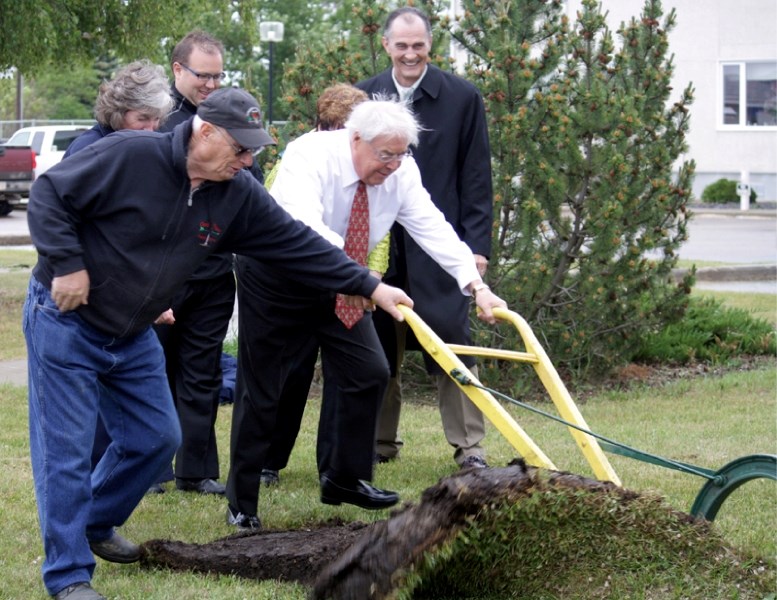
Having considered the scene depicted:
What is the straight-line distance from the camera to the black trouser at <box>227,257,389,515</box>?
5332 millimetres

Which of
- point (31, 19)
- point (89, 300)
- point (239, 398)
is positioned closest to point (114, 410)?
point (89, 300)

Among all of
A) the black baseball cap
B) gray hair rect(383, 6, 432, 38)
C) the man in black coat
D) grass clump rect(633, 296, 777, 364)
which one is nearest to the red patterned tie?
the man in black coat

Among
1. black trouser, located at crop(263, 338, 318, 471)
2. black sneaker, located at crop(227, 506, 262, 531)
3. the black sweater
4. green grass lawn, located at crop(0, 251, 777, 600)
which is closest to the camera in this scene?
the black sweater

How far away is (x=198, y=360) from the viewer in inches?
246

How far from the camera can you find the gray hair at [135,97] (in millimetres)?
5375

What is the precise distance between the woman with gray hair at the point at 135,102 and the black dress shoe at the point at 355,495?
175cm

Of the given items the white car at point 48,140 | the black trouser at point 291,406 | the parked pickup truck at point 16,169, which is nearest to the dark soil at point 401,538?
the black trouser at point 291,406

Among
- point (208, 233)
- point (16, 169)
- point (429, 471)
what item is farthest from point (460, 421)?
point (16, 169)

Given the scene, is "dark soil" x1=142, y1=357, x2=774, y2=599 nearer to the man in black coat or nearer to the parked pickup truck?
the man in black coat

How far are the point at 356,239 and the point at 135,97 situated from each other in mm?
1110

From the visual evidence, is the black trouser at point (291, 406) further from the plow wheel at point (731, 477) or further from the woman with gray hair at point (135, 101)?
the plow wheel at point (731, 477)

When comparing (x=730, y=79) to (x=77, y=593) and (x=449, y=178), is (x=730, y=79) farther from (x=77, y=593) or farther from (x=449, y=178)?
(x=77, y=593)

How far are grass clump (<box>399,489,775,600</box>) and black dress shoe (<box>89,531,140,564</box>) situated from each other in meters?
1.22

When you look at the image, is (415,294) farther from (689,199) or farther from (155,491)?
(689,199)
